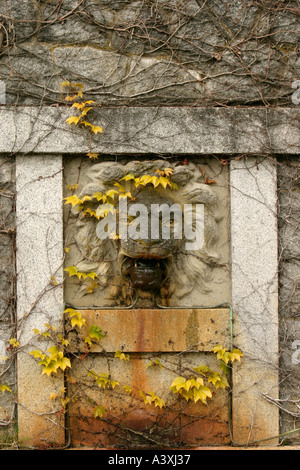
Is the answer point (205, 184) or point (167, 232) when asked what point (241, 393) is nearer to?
point (167, 232)

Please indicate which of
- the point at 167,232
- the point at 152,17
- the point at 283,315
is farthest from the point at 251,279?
the point at 152,17

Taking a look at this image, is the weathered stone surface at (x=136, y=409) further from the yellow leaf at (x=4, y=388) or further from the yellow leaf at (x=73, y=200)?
the yellow leaf at (x=73, y=200)

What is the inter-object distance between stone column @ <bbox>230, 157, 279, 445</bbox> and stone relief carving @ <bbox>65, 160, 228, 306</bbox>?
0.56ft

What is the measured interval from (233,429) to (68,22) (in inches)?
124

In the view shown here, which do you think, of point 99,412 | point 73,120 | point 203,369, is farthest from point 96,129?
point 99,412

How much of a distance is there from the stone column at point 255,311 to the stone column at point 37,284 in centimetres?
126

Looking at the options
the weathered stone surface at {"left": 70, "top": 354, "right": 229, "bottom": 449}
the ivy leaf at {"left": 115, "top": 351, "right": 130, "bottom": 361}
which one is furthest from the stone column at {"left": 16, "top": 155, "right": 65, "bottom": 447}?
the ivy leaf at {"left": 115, "top": 351, "right": 130, "bottom": 361}

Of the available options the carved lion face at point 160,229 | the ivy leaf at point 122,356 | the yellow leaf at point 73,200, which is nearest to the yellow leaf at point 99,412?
the ivy leaf at point 122,356

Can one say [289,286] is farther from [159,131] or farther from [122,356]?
[159,131]

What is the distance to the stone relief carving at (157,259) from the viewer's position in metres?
3.73

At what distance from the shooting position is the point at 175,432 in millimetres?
3764

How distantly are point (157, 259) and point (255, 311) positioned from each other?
0.80 metres

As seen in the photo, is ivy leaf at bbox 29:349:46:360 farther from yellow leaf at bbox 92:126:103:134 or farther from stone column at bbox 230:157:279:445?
yellow leaf at bbox 92:126:103:134

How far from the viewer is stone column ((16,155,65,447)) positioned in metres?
3.69
